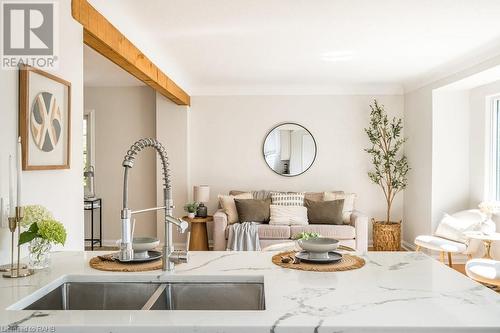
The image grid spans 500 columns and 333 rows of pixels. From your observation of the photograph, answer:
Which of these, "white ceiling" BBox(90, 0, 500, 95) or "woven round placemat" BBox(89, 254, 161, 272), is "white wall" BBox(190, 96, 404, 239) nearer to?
"white ceiling" BBox(90, 0, 500, 95)

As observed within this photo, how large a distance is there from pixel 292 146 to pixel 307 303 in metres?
5.67

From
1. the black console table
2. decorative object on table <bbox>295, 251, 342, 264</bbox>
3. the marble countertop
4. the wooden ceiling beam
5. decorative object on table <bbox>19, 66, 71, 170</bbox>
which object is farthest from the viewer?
the black console table

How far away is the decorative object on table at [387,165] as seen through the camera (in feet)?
21.0

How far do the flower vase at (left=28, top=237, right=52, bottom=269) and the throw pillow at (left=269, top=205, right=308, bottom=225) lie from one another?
174 inches

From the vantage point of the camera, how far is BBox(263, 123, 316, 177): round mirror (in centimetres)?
698

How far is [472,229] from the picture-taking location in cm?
509

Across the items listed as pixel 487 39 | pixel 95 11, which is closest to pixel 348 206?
pixel 487 39

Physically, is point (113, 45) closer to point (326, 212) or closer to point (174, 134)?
point (174, 134)

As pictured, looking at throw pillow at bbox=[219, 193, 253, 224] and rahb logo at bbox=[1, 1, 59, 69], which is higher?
rahb logo at bbox=[1, 1, 59, 69]

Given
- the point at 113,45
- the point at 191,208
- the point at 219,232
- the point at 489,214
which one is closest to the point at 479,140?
the point at 489,214

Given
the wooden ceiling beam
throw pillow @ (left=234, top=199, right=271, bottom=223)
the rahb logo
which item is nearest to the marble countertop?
the rahb logo

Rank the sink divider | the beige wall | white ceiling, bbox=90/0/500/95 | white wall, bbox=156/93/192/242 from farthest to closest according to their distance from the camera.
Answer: the beige wall → white wall, bbox=156/93/192/242 → white ceiling, bbox=90/0/500/95 → the sink divider

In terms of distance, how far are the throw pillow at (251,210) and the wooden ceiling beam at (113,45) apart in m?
1.92

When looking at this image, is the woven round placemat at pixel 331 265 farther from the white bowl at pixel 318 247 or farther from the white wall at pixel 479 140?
the white wall at pixel 479 140
